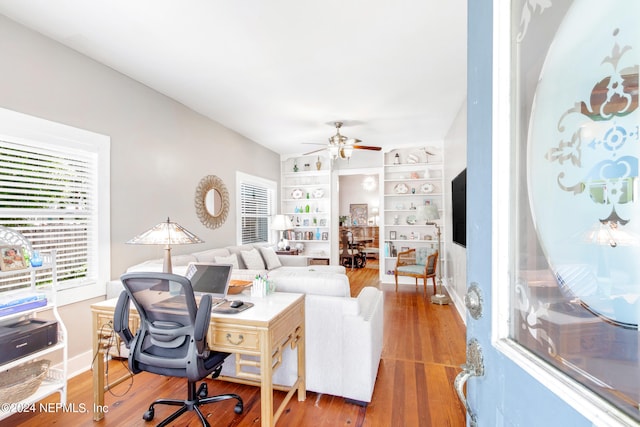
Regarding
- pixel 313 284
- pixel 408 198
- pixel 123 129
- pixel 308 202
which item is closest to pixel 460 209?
pixel 408 198

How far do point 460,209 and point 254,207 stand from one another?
362 cm

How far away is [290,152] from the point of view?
21.8 feet

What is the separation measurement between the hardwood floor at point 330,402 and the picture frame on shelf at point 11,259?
1.02 m

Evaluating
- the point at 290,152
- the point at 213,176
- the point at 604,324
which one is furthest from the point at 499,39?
the point at 290,152

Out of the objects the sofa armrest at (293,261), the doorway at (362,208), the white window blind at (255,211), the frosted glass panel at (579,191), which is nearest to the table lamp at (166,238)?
the frosted glass panel at (579,191)

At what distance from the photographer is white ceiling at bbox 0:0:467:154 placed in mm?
2104

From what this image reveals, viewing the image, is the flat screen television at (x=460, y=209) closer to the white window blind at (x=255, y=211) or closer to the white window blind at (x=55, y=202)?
the white window blind at (x=255, y=211)

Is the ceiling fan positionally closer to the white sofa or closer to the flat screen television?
the flat screen television

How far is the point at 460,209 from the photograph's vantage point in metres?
3.96

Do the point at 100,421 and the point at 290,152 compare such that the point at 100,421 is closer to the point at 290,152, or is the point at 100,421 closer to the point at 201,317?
the point at 201,317

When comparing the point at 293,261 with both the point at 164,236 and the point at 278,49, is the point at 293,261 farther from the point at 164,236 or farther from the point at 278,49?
the point at 278,49

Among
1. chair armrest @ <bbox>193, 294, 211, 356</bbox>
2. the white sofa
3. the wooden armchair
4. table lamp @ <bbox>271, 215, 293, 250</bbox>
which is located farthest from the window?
chair armrest @ <bbox>193, 294, 211, 356</bbox>

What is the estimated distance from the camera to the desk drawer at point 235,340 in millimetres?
1678

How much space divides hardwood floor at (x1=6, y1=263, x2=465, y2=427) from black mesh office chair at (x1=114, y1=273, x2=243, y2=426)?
42 cm
